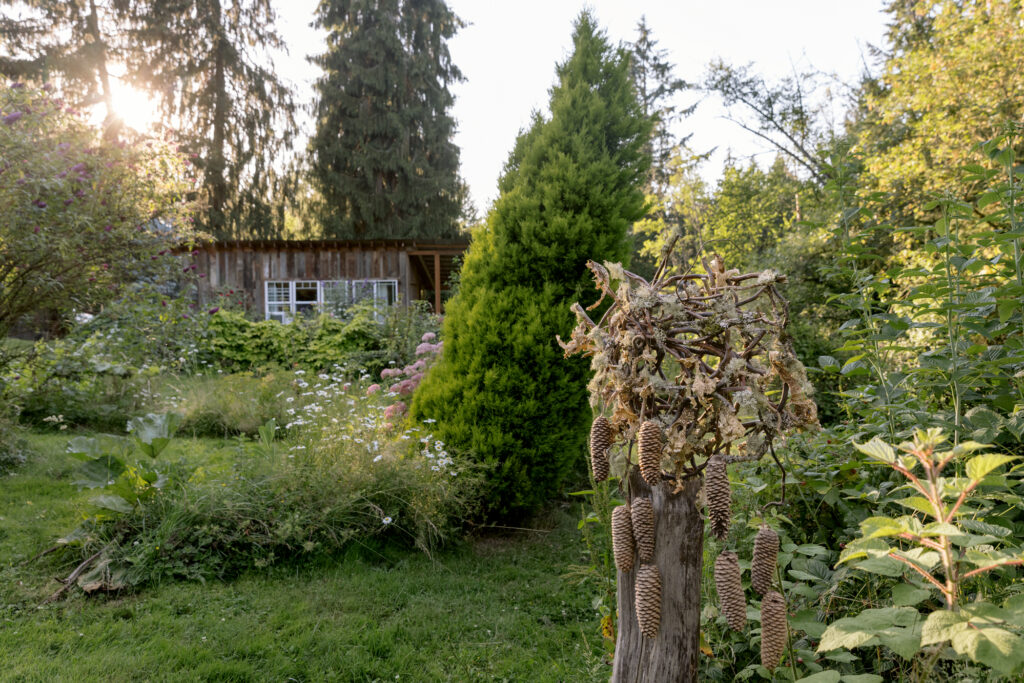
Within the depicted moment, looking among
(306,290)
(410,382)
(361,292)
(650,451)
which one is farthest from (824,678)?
(306,290)

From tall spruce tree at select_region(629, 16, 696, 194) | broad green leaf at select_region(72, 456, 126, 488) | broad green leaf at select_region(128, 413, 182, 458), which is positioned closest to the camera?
broad green leaf at select_region(72, 456, 126, 488)

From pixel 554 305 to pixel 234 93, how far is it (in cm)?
2067

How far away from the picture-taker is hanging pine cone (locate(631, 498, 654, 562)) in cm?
130

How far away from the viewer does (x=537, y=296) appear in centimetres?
422

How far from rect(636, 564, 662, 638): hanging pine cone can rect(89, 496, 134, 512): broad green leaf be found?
11.2 feet

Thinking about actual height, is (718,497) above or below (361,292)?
below

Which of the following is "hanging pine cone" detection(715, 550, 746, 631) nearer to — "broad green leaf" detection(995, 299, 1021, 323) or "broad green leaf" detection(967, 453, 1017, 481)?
"broad green leaf" detection(967, 453, 1017, 481)

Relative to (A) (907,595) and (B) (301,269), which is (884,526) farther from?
(B) (301,269)

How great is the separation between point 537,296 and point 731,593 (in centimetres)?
317

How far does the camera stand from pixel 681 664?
4.56ft

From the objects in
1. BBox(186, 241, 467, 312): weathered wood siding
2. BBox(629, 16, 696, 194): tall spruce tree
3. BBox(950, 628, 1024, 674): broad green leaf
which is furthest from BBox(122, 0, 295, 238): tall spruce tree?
BBox(950, 628, 1024, 674): broad green leaf

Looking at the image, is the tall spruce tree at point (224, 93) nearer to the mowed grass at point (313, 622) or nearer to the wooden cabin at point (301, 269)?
the wooden cabin at point (301, 269)

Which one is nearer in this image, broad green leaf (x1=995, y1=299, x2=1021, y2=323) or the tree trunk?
the tree trunk

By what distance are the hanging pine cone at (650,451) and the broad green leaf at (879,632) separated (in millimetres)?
408
